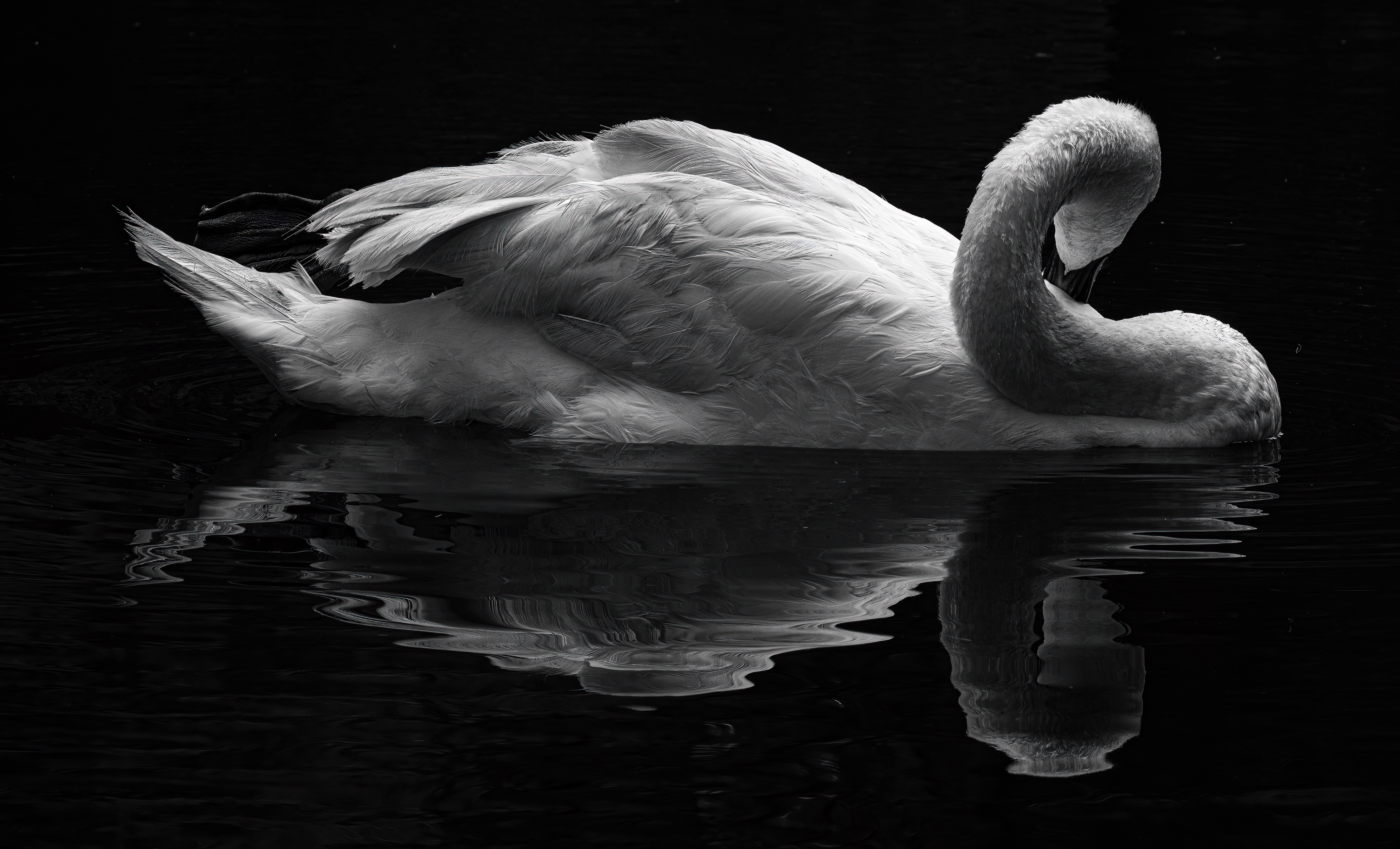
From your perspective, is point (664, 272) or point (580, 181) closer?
point (664, 272)

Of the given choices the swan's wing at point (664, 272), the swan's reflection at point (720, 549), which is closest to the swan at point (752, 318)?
the swan's wing at point (664, 272)

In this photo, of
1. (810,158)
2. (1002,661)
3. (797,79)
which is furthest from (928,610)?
(797,79)

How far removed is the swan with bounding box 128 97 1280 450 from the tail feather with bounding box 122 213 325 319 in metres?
0.03

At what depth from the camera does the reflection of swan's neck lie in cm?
363

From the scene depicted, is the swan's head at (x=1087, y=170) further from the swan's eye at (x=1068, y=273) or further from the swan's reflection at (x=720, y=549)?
the swan's reflection at (x=720, y=549)

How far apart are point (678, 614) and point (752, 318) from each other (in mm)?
1677

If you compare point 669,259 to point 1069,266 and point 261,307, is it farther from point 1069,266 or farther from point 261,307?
point 261,307

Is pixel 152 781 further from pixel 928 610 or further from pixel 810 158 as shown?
pixel 810 158

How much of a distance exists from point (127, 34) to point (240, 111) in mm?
3312

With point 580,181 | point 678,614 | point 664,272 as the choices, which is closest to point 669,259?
point 664,272

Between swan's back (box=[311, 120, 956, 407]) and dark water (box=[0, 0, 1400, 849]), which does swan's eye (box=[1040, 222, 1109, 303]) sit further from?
dark water (box=[0, 0, 1400, 849])

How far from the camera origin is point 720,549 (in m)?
4.80

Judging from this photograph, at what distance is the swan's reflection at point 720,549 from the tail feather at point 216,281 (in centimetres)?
44

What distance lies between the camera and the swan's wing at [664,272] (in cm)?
571
